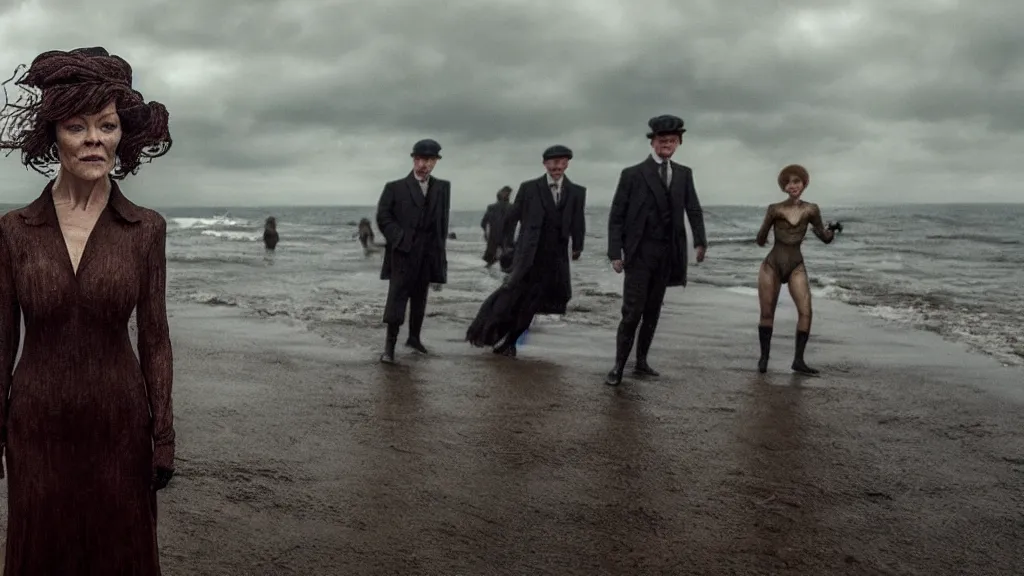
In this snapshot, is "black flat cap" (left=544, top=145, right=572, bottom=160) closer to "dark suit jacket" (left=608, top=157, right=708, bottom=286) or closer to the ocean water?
"dark suit jacket" (left=608, top=157, right=708, bottom=286)

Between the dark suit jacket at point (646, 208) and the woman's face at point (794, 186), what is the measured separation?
44.1 inches

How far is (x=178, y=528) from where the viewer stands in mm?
3762

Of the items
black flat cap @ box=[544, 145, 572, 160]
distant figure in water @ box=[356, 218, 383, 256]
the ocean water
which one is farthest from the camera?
distant figure in water @ box=[356, 218, 383, 256]

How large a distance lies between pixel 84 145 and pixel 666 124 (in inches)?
217

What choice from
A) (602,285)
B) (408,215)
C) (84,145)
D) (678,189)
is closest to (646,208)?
(678,189)

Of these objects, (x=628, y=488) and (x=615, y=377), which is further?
(x=615, y=377)

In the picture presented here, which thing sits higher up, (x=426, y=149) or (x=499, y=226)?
(x=426, y=149)

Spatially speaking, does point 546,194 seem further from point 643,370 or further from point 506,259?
point 506,259

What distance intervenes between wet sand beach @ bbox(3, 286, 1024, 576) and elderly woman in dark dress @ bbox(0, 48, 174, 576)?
1236mm

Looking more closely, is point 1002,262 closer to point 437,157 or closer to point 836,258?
point 836,258

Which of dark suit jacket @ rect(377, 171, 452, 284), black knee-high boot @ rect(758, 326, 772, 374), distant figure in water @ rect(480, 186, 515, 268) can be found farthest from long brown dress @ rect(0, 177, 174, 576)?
black knee-high boot @ rect(758, 326, 772, 374)

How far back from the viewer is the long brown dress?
2.11m

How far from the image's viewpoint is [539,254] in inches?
332

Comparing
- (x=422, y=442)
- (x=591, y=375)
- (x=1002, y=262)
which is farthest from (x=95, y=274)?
(x=1002, y=262)
